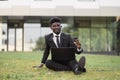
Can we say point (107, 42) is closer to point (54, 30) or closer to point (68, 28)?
point (68, 28)

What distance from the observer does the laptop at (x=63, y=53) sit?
33.1ft

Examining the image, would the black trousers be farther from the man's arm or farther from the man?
the man's arm

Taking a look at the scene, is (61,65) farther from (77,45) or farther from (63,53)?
(77,45)

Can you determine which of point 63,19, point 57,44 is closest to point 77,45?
point 57,44

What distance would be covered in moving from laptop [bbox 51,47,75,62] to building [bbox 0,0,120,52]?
29.6 meters

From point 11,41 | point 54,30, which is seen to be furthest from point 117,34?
point 54,30

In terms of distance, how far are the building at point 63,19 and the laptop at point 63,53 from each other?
2956cm

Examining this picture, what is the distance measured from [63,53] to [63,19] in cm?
3094

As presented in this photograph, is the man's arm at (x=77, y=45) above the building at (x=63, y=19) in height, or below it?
below

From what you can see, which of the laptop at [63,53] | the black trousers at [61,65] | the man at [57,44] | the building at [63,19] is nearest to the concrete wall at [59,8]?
the building at [63,19]

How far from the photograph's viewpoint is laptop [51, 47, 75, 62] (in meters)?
10.1

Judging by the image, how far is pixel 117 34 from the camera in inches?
1634

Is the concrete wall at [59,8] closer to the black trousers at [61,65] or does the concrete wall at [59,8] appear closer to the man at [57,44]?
the man at [57,44]

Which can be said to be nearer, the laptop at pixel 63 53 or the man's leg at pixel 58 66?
the laptop at pixel 63 53
